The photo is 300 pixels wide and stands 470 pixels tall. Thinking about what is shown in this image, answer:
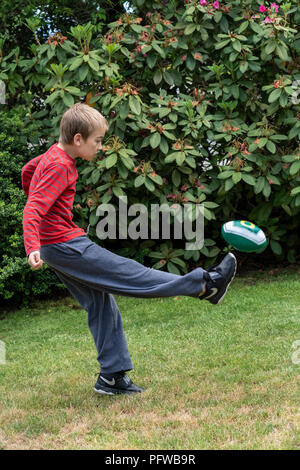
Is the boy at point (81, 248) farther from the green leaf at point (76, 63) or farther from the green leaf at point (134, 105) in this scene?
the green leaf at point (76, 63)

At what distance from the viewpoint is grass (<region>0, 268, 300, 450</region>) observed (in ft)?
9.71

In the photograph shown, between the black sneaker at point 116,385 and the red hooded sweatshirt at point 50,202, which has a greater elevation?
the red hooded sweatshirt at point 50,202

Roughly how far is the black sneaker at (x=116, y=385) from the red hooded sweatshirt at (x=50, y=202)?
84 cm

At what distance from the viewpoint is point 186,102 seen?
241 inches

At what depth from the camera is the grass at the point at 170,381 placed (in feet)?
9.71

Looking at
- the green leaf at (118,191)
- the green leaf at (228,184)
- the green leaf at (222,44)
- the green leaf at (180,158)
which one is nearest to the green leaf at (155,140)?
the green leaf at (180,158)

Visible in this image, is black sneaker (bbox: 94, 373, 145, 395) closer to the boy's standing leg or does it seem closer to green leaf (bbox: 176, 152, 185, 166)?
the boy's standing leg

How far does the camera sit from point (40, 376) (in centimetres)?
412

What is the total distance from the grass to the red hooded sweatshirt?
0.91 meters

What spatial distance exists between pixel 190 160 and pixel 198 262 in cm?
146

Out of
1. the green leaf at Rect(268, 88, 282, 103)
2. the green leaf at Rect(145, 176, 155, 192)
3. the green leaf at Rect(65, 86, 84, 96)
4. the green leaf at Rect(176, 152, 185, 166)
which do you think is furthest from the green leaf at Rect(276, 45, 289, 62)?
the green leaf at Rect(65, 86, 84, 96)
